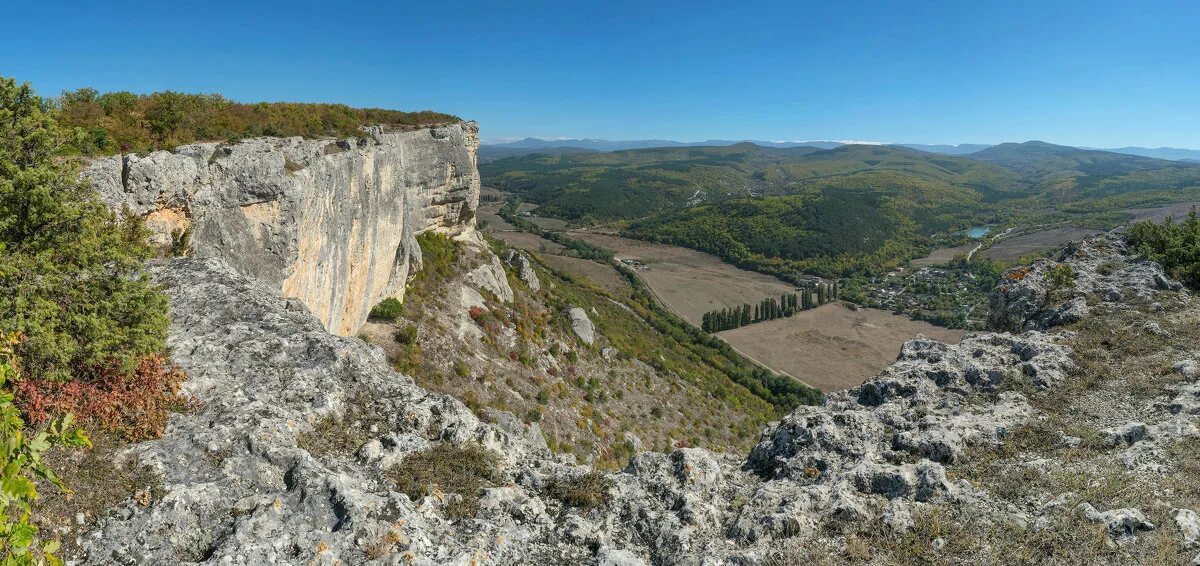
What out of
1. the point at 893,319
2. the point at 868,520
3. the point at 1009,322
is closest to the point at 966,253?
the point at 893,319

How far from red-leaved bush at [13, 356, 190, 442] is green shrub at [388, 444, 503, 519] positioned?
11.8 ft

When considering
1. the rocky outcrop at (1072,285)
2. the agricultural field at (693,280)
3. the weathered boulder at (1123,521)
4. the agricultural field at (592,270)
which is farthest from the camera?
the agricultural field at (693,280)

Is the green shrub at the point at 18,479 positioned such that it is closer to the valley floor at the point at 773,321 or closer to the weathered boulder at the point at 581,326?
the weathered boulder at the point at 581,326

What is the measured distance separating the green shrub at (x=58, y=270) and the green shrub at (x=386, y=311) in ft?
84.0

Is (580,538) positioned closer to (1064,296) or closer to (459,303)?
(1064,296)

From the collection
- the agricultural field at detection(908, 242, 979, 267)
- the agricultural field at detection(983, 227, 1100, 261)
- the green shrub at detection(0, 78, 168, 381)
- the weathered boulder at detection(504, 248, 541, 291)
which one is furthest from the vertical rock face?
the agricultural field at detection(983, 227, 1100, 261)

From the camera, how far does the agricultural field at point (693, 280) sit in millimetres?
123606

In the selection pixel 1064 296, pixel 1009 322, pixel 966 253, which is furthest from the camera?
pixel 966 253

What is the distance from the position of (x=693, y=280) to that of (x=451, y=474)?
13781 cm

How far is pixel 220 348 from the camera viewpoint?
10500mm

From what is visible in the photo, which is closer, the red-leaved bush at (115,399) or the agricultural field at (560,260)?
the red-leaved bush at (115,399)

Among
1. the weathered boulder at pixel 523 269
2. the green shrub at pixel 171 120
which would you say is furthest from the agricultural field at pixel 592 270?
the green shrub at pixel 171 120

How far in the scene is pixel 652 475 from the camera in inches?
393

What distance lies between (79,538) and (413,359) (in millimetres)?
25260
